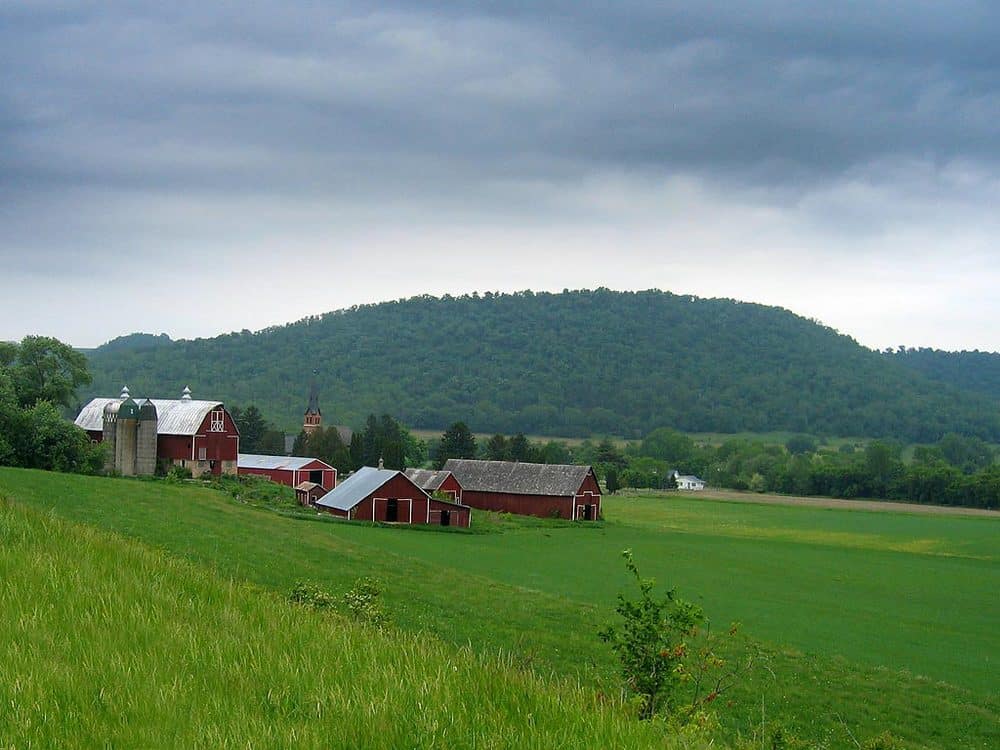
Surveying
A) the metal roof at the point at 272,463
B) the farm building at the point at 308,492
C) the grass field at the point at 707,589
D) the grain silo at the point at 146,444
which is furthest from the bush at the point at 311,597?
the metal roof at the point at 272,463

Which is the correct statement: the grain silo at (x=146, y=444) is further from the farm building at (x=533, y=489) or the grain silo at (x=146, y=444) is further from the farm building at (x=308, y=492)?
the farm building at (x=533, y=489)

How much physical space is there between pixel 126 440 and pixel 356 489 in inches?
582

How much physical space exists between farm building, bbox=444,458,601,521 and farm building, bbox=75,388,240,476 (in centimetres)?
2011

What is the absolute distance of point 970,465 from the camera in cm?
15475

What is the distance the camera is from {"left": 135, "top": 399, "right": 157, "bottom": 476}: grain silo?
201ft

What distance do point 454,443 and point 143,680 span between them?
313 feet

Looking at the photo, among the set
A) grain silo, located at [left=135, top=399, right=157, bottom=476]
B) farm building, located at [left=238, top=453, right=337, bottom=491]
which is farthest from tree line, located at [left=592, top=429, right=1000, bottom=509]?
grain silo, located at [left=135, top=399, right=157, bottom=476]

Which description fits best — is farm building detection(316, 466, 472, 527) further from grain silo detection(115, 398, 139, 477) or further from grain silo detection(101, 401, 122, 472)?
grain silo detection(101, 401, 122, 472)

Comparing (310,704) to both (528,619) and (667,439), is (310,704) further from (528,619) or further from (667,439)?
(667,439)

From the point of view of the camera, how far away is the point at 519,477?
7700 cm

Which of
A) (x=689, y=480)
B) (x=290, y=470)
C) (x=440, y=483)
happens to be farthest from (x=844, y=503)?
(x=290, y=470)

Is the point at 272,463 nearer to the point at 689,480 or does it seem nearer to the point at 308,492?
the point at 308,492

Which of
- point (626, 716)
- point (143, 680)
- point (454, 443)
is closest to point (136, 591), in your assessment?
point (143, 680)

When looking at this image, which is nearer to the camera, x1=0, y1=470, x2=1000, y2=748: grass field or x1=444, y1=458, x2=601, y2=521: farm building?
x1=0, y1=470, x2=1000, y2=748: grass field
